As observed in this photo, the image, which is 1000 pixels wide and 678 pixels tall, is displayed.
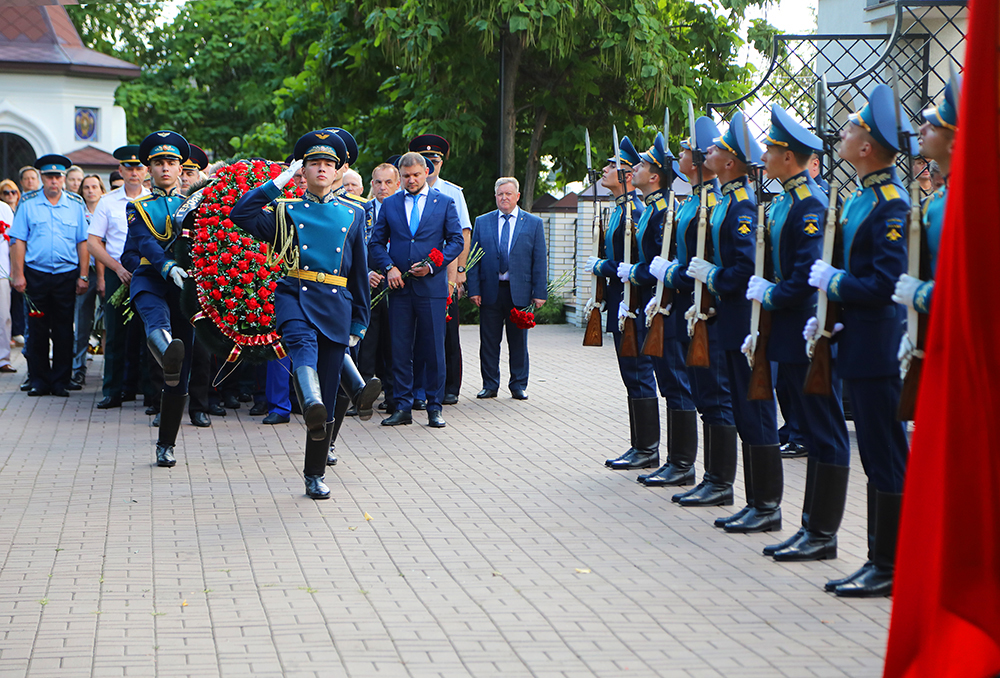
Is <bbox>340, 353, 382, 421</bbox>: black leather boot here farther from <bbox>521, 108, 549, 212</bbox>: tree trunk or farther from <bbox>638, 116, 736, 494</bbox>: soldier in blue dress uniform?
<bbox>521, 108, 549, 212</bbox>: tree trunk

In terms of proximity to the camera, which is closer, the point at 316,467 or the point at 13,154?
the point at 316,467

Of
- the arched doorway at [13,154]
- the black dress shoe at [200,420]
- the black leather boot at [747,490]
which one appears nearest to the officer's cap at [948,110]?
the black leather boot at [747,490]

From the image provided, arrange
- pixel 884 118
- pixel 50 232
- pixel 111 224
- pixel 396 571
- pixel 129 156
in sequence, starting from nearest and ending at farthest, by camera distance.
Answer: pixel 884 118 < pixel 396 571 < pixel 129 156 < pixel 111 224 < pixel 50 232

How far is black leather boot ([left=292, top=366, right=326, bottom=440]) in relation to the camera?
6.89 metres

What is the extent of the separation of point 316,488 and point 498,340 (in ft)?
16.8

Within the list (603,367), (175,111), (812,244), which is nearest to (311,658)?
(812,244)

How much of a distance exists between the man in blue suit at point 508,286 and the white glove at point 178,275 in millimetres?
4288

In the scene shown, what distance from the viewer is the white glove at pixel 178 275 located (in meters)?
8.31

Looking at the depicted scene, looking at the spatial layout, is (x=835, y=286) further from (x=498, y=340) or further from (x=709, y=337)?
(x=498, y=340)

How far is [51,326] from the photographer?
12211mm

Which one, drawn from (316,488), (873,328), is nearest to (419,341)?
(316,488)

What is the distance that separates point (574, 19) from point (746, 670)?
17.2 metres

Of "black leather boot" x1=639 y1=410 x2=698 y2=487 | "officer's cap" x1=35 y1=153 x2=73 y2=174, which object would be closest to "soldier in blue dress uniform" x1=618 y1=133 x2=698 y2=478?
"black leather boot" x1=639 y1=410 x2=698 y2=487

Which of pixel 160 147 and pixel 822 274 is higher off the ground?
pixel 160 147
